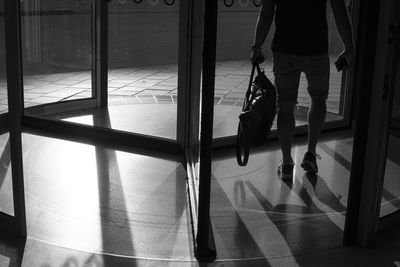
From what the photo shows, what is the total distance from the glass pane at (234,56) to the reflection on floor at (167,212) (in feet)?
1.21

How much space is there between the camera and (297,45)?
3965 millimetres

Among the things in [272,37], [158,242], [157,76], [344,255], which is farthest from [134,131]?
[344,255]

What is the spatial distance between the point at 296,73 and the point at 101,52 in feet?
7.00

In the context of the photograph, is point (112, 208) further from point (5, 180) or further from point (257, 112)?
point (257, 112)

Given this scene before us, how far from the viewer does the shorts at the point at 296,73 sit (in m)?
4.02

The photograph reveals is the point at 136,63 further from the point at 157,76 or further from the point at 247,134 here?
the point at 247,134

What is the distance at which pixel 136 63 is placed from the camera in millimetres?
5012

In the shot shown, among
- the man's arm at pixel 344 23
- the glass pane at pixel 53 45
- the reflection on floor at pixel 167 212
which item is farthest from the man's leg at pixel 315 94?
the glass pane at pixel 53 45

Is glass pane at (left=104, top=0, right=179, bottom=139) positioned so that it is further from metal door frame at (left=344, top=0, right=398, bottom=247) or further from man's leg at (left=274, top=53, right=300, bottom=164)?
metal door frame at (left=344, top=0, right=398, bottom=247)

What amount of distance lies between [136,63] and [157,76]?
24cm

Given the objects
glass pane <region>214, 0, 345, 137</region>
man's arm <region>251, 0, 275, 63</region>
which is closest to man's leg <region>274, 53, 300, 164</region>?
man's arm <region>251, 0, 275, 63</region>

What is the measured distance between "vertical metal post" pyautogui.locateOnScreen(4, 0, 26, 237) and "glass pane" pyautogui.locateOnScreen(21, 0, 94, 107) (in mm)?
2471

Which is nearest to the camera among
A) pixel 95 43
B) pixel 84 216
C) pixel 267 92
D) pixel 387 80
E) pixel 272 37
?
pixel 387 80

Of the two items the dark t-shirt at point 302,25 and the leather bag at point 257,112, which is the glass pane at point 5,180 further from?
the dark t-shirt at point 302,25
